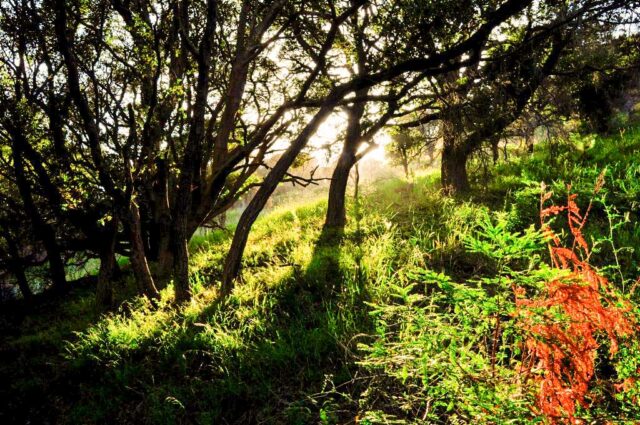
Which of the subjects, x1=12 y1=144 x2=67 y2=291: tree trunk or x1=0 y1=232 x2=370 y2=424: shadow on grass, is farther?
x1=12 y1=144 x2=67 y2=291: tree trunk

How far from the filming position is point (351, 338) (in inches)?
127

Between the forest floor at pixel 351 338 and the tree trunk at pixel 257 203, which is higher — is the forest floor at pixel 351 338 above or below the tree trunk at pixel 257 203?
below

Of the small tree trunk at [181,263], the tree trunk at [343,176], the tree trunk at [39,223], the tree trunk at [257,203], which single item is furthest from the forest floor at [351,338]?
the tree trunk at [39,223]

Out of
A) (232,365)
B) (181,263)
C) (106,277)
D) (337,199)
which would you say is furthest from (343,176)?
(106,277)

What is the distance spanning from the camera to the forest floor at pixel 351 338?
191 centimetres

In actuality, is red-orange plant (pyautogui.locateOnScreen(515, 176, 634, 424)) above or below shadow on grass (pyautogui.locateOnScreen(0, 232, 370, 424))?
above

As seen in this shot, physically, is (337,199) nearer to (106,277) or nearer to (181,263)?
(181,263)

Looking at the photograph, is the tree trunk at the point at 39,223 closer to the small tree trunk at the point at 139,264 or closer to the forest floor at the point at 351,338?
the forest floor at the point at 351,338

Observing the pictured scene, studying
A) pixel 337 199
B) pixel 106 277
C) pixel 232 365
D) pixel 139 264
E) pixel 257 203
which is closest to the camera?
pixel 232 365

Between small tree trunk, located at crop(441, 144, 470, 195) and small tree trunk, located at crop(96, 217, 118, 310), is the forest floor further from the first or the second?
small tree trunk, located at crop(441, 144, 470, 195)

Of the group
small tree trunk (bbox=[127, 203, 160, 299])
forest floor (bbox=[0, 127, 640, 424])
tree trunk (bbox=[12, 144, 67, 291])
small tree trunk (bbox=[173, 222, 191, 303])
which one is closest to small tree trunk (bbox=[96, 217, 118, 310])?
forest floor (bbox=[0, 127, 640, 424])

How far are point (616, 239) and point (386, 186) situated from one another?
26.3 ft

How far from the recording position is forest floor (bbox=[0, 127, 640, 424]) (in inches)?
75.2

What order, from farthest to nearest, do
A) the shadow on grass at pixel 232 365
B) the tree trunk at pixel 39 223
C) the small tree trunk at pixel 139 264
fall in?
the tree trunk at pixel 39 223 < the small tree trunk at pixel 139 264 < the shadow on grass at pixel 232 365
